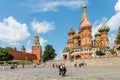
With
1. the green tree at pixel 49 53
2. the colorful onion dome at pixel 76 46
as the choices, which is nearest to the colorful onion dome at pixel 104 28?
the colorful onion dome at pixel 76 46

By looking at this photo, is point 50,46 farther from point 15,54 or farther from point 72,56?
point 15,54

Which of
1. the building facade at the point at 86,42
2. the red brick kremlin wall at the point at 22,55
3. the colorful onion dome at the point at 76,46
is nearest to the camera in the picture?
the building facade at the point at 86,42

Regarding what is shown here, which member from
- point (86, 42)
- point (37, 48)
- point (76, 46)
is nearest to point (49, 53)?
point (76, 46)

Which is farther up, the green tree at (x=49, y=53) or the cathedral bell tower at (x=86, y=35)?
the cathedral bell tower at (x=86, y=35)

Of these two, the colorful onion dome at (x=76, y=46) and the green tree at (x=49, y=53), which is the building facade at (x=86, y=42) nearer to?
the colorful onion dome at (x=76, y=46)

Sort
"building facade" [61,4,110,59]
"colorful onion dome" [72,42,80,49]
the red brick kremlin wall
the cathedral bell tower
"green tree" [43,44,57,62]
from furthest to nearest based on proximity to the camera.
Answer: the red brick kremlin wall < "green tree" [43,44,57,62] < "colorful onion dome" [72,42,80,49] < the cathedral bell tower < "building facade" [61,4,110,59]

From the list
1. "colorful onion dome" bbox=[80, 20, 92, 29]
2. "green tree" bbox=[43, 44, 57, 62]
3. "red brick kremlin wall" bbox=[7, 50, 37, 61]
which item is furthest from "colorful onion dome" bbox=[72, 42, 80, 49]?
"red brick kremlin wall" bbox=[7, 50, 37, 61]

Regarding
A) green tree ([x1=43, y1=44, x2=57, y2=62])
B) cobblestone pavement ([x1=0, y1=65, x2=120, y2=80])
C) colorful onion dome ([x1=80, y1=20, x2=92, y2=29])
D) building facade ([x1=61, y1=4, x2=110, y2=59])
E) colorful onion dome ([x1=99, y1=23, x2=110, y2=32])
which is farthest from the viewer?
green tree ([x1=43, y1=44, x2=57, y2=62])

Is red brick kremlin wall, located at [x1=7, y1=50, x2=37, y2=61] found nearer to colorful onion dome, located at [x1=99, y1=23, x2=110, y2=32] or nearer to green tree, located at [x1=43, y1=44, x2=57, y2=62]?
green tree, located at [x1=43, y1=44, x2=57, y2=62]

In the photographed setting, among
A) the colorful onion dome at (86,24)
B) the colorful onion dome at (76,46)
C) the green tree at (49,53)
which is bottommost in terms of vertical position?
the green tree at (49,53)

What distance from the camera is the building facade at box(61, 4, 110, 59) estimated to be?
299 ft

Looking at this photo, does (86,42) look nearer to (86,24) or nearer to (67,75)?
(86,24)

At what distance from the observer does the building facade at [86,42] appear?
90988 mm

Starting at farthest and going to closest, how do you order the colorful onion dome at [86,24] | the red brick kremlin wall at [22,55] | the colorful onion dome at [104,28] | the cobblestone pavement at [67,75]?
the red brick kremlin wall at [22,55], the colorful onion dome at [104,28], the colorful onion dome at [86,24], the cobblestone pavement at [67,75]
